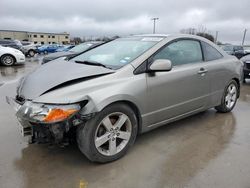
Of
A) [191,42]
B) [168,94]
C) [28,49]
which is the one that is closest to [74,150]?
[168,94]

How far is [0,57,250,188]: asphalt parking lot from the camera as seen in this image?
8.01 feet

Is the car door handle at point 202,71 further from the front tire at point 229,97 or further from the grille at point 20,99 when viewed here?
the grille at point 20,99

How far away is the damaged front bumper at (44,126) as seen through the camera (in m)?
2.34

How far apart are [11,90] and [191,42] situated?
5.06 m

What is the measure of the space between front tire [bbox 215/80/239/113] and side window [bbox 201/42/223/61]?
65cm

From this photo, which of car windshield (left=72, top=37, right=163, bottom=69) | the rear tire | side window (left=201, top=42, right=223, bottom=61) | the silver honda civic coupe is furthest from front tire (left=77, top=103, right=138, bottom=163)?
the rear tire

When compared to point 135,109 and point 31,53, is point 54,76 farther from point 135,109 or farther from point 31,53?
point 31,53

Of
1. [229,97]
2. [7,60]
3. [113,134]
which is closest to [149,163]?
[113,134]

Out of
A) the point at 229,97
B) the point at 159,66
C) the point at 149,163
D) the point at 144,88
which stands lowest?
the point at 149,163

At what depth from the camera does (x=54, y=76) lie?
2760mm

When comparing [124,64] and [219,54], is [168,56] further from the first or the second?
[219,54]

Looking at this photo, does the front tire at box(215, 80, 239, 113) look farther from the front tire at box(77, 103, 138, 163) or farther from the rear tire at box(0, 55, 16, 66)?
the rear tire at box(0, 55, 16, 66)

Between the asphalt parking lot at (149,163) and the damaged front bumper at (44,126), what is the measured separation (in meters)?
0.38

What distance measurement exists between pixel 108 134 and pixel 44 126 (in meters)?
0.72
